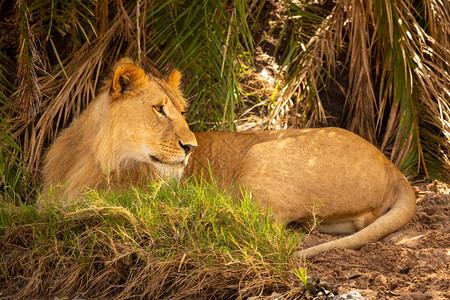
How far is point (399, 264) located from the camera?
9.72ft

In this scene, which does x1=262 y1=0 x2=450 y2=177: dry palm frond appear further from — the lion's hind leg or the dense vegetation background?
the lion's hind leg

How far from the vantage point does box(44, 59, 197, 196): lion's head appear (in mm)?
3566

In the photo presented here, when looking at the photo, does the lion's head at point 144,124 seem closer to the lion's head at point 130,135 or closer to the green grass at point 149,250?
the lion's head at point 130,135

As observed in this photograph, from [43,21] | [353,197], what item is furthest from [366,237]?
[43,21]

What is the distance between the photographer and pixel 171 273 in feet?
9.12

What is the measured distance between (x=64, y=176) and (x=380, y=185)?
2047 mm

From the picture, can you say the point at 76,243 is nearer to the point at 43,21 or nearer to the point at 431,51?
the point at 43,21

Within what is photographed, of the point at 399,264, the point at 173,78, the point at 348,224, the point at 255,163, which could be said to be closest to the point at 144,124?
the point at 173,78

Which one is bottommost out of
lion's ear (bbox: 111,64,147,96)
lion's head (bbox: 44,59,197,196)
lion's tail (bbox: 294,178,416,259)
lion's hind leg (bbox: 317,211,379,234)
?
lion's hind leg (bbox: 317,211,379,234)

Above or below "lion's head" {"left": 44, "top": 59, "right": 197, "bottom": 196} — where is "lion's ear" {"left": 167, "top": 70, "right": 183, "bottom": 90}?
above

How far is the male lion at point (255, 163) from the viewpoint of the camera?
3.58 meters

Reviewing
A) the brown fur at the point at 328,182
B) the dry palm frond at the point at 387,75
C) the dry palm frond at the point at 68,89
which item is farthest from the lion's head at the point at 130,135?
the dry palm frond at the point at 387,75

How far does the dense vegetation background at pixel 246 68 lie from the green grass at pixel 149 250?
3.06ft

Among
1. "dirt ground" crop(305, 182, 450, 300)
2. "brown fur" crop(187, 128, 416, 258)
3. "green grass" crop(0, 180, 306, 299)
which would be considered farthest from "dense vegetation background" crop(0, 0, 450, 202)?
"dirt ground" crop(305, 182, 450, 300)
